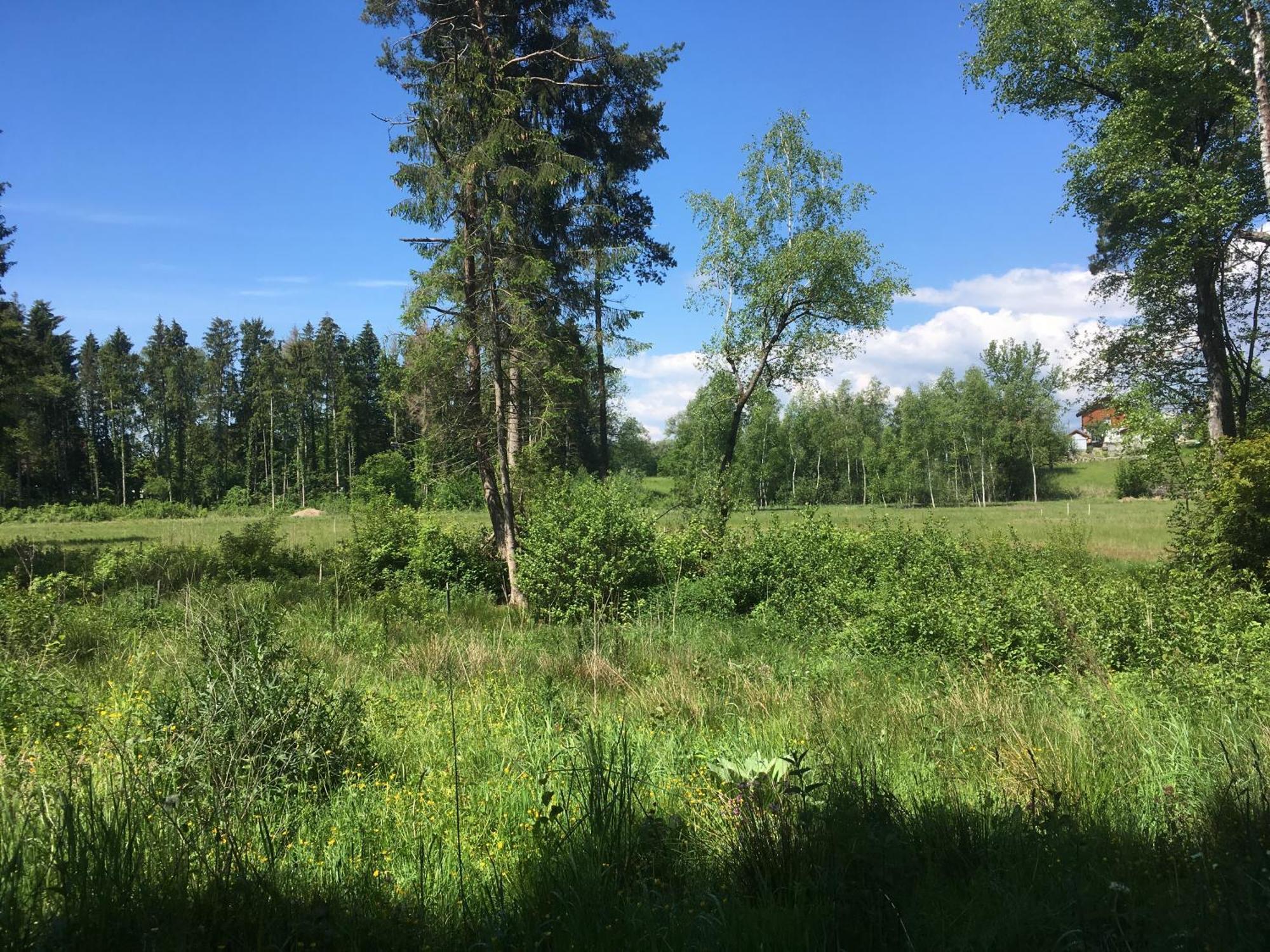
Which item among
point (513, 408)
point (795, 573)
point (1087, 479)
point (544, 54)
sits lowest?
point (795, 573)

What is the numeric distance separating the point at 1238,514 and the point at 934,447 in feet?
202

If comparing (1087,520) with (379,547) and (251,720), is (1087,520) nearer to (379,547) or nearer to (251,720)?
(379,547)

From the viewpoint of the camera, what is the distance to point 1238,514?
11.6 m

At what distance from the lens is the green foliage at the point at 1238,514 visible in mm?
11312

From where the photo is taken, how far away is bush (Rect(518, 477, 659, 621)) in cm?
1346

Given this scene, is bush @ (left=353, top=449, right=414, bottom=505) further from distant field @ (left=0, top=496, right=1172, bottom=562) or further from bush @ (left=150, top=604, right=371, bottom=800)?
bush @ (left=150, top=604, right=371, bottom=800)

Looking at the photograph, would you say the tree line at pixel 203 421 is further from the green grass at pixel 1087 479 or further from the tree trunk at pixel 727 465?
the green grass at pixel 1087 479

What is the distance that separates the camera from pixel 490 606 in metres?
14.3


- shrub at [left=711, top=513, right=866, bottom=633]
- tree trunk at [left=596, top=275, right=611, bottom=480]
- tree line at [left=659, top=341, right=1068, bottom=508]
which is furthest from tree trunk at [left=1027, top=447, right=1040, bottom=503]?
shrub at [left=711, top=513, right=866, bottom=633]

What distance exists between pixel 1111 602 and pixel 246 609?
10365 millimetres

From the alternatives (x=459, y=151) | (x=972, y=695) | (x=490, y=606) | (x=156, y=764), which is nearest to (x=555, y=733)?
(x=156, y=764)

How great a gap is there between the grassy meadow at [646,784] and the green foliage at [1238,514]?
2.59 meters

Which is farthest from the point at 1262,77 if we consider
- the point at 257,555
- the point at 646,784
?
the point at 257,555

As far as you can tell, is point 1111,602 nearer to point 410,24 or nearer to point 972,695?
point 972,695
